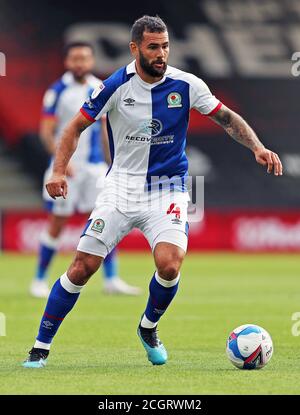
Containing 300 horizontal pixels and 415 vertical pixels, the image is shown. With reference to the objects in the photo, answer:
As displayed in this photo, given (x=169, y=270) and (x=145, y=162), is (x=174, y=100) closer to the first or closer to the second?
(x=145, y=162)

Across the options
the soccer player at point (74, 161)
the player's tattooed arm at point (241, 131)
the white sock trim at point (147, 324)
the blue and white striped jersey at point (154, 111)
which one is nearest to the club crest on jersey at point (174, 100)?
the blue and white striped jersey at point (154, 111)

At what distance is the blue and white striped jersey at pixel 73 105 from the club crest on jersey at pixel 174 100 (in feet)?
17.1

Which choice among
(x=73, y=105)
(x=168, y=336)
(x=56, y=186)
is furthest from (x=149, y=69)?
(x=73, y=105)

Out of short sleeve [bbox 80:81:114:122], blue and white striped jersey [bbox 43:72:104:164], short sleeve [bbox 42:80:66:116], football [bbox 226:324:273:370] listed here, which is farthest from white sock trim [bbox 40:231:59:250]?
football [bbox 226:324:273:370]

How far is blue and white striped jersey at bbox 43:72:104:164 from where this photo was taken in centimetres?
1222

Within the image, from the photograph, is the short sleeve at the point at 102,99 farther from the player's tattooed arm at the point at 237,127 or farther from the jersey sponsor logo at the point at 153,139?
the player's tattooed arm at the point at 237,127

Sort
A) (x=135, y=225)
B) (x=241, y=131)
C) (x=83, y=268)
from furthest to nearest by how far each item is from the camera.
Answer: (x=135, y=225), (x=241, y=131), (x=83, y=268)

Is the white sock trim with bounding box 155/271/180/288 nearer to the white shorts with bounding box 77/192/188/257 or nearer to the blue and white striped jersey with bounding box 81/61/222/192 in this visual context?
the white shorts with bounding box 77/192/188/257

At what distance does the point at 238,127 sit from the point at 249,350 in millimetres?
1475

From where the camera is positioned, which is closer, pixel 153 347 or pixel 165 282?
pixel 165 282

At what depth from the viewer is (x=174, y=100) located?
7059 mm

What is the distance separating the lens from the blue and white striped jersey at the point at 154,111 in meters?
7.04

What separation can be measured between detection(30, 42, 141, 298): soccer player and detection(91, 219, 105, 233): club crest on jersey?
16.1 ft
